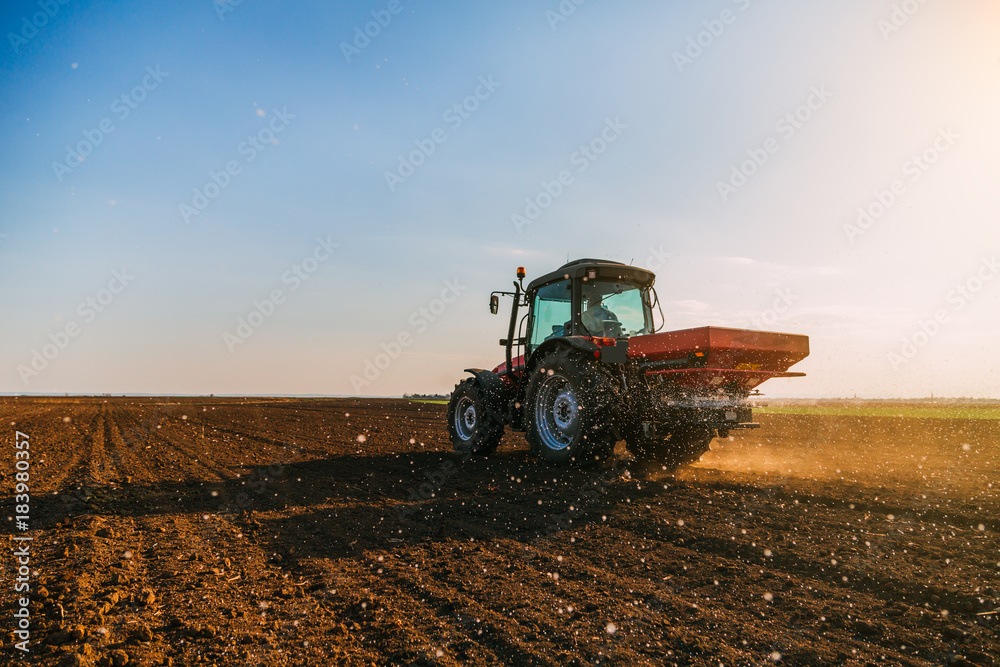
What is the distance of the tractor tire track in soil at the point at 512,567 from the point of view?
2553mm

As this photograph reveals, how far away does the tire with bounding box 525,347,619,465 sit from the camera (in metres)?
6.85

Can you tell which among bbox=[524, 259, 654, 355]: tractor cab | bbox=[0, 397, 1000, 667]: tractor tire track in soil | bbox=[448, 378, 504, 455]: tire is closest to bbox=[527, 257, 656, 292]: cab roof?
bbox=[524, 259, 654, 355]: tractor cab

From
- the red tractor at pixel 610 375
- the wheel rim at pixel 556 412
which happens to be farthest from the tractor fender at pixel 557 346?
the wheel rim at pixel 556 412

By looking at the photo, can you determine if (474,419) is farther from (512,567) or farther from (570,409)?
(512,567)

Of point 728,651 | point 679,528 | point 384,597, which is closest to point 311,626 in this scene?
point 384,597

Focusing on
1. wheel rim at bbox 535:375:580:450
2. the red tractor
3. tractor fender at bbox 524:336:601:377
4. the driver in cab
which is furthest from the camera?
→ the driver in cab

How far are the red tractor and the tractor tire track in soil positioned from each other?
681 millimetres

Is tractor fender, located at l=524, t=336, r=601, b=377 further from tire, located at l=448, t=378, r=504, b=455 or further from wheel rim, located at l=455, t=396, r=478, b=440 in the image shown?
wheel rim, located at l=455, t=396, r=478, b=440

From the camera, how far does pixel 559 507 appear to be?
207 inches

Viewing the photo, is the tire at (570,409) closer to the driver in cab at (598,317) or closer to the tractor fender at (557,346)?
the tractor fender at (557,346)

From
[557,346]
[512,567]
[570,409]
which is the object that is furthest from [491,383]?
[512,567]

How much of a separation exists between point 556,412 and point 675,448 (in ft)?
6.41

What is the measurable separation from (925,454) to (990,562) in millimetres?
7901

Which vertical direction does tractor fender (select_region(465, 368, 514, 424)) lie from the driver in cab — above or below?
below
